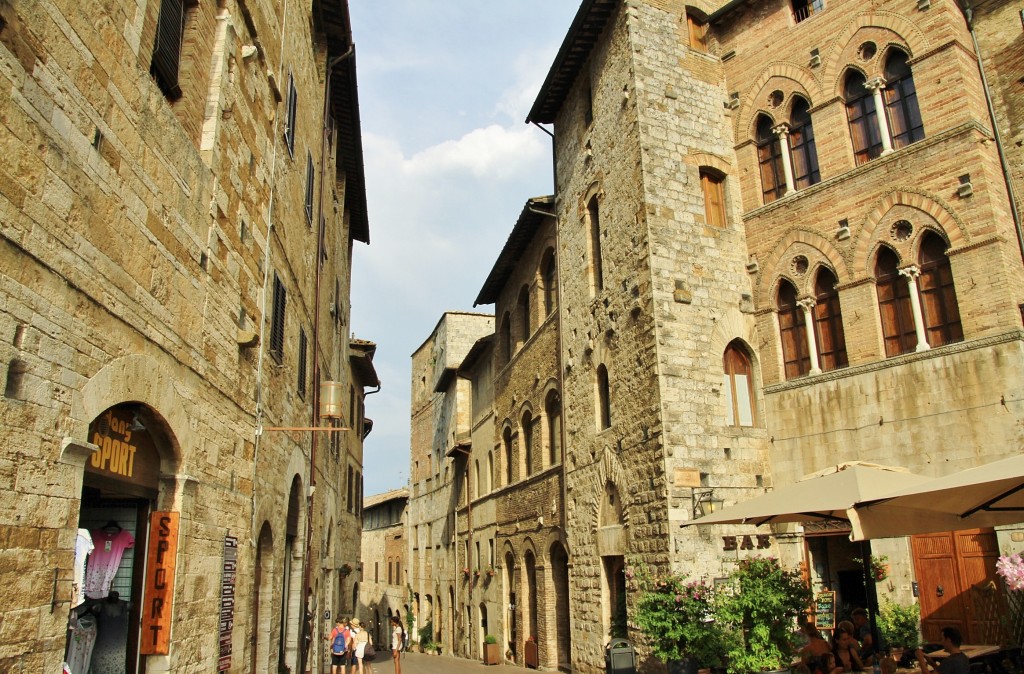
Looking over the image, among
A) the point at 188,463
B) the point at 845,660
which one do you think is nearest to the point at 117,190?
the point at 188,463

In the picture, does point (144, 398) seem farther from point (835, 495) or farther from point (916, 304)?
point (916, 304)

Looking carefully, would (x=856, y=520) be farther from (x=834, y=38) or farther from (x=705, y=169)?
(x=834, y=38)

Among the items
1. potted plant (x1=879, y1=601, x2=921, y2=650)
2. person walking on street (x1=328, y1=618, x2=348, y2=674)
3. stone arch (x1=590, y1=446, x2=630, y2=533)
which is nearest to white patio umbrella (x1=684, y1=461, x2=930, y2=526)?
potted plant (x1=879, y1=601, x2=921, y2=650)

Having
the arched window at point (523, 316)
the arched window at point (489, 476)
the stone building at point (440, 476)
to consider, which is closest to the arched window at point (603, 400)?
the arched window at point (523, 316)

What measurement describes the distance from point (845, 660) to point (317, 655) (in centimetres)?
915

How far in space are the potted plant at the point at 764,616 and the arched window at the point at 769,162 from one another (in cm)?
693

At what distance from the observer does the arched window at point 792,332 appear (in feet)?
41.2

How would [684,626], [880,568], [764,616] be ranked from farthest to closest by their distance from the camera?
[880,568]
[684,626]
[764,616]

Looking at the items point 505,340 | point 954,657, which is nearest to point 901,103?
point 954,657

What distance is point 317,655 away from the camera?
13719 mm

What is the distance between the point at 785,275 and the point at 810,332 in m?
1.09

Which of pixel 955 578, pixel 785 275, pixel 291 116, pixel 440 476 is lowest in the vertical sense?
pixel 955 578

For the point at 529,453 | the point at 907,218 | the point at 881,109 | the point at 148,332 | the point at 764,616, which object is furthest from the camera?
the point at 529,453

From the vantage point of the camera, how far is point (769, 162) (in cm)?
1368
